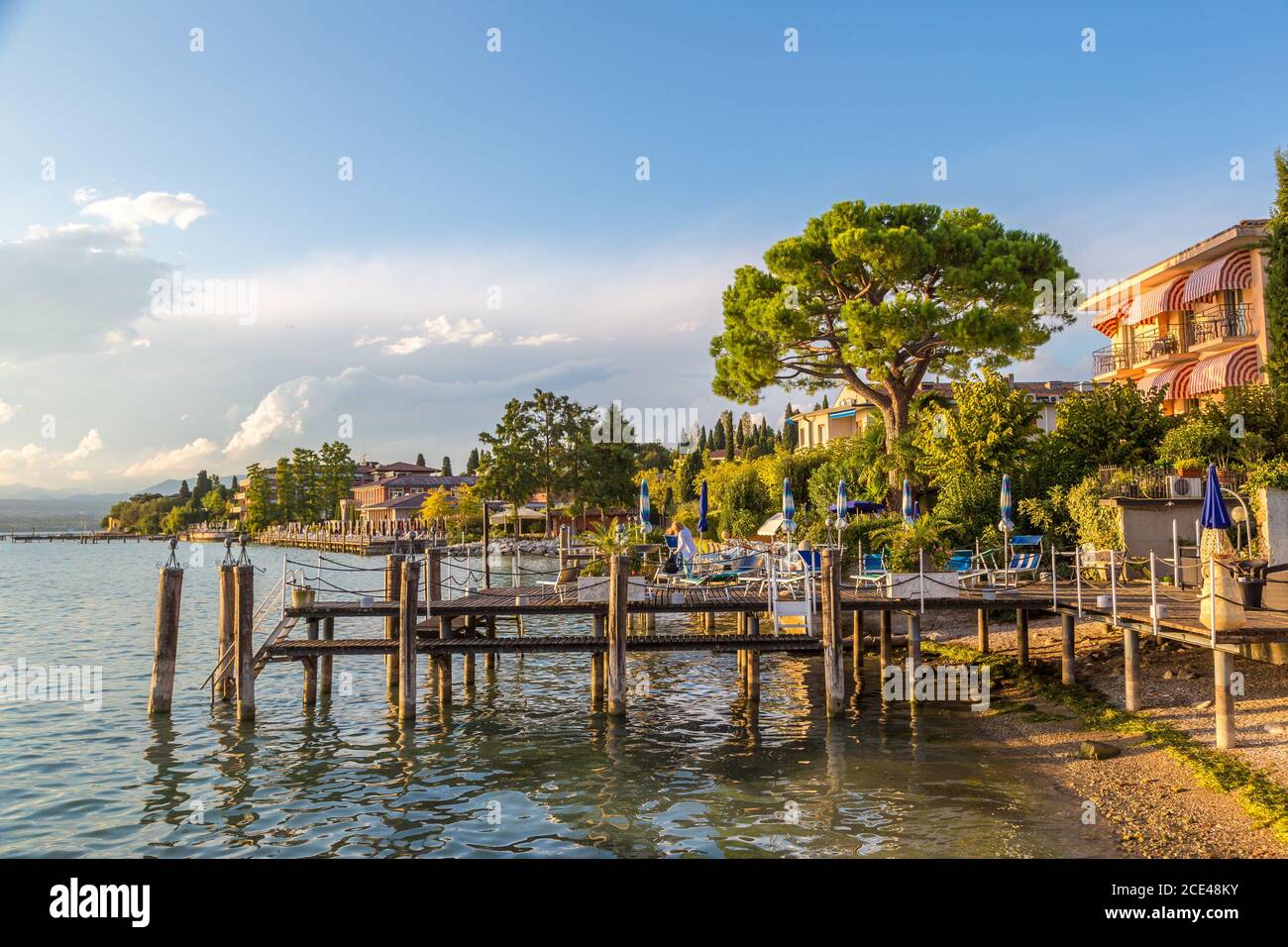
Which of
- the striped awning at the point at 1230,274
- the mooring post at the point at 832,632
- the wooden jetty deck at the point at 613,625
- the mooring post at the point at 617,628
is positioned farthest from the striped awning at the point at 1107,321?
the mooring post at the point at 617,628

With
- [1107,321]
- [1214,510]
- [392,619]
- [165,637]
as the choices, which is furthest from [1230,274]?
[165,637]

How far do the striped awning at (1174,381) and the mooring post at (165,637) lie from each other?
3183cm

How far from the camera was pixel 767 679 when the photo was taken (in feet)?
74.4

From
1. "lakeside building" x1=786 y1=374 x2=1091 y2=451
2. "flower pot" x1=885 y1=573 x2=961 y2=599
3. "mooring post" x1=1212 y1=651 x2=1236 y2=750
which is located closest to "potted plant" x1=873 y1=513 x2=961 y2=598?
"flower pot" x1=885 y1=573 x2=961 y2=599

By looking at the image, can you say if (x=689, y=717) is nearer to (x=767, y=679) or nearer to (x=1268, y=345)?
(x=767, y=679)

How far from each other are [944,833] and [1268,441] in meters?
Result: 21.3

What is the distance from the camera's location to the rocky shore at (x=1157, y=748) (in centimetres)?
1073

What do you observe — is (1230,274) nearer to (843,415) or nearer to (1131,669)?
(1131,669)

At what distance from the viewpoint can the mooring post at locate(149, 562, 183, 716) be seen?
56.7 feet

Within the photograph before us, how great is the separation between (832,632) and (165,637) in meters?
12.7

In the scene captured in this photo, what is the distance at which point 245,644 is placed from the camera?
17344 millimetres

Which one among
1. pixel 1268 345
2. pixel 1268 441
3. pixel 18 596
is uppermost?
pixel 1268 345

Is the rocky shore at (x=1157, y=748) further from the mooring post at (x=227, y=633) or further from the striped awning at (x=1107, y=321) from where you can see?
the striped awning at (x=1107, y=321)
